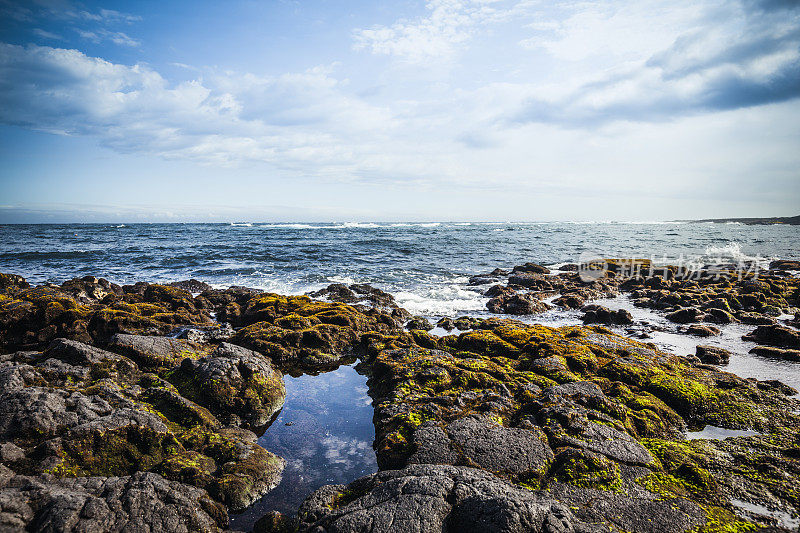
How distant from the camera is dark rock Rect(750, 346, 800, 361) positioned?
9.89m

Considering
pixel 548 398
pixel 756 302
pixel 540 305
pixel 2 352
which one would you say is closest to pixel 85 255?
pixel 2 352

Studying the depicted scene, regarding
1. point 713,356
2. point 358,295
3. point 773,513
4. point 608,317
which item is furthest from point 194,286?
point 713,356

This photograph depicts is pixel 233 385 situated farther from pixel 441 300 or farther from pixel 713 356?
pixel 441 300

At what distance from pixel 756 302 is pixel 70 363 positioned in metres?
24.6

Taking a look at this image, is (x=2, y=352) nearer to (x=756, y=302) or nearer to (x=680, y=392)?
(x=680, y=392)

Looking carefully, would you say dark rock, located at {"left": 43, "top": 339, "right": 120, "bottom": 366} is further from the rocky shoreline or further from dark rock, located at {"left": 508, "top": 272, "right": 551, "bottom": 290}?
dark rock, located at {"left": 508, "top": 272, "right": 551, "bottom": 290}

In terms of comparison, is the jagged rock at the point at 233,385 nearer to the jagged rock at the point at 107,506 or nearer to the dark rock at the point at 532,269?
the jagged rock at the point at 107,506

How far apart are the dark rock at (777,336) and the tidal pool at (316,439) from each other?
12997 millimetres

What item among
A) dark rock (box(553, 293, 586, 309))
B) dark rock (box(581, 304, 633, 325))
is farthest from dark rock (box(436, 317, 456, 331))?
dark rock (box(553, 293, 586, 309))

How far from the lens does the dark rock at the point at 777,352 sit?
9.89 metres

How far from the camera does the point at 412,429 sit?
610cm

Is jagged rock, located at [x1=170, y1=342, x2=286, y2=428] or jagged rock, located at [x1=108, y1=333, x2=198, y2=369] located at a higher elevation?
jagged rock, located at [x1=108, y1=333, x2=198, y2=369]

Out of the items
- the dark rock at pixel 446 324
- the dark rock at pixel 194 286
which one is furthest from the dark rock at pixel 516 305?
the dark rock at pixel 194 286

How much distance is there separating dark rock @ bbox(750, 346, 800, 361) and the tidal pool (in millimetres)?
11522
